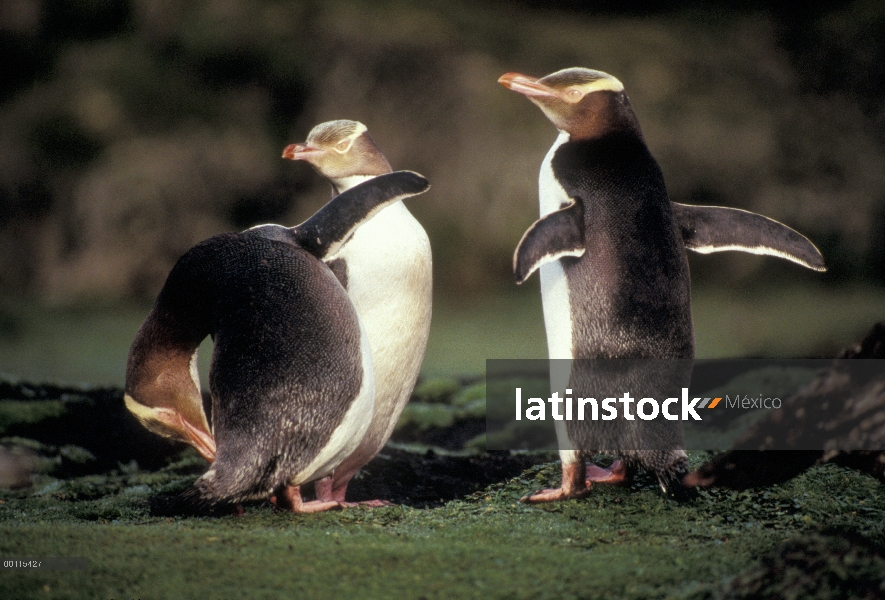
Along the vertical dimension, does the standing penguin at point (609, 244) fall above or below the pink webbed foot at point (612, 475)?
above

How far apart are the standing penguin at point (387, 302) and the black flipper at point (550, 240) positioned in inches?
17.2

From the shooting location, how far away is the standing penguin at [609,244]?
7.66ft

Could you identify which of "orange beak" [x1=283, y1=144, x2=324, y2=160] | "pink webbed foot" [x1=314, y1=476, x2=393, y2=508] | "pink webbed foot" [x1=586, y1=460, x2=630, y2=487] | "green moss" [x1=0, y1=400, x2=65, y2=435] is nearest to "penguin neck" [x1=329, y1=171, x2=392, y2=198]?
"orange beak" [x1=283, y1=144, x2=324, y2=160]

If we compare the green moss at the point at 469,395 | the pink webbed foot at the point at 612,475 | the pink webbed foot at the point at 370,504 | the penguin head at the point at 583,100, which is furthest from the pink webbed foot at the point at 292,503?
the green moss at the point at 469,395

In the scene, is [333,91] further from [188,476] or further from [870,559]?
[870,559]

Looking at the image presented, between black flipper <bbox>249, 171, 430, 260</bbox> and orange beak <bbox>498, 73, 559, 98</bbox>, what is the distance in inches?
16.8

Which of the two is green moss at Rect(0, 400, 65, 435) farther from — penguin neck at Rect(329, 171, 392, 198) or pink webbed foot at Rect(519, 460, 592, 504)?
pink webbed foot at Rect(519, 460, 592, 504)

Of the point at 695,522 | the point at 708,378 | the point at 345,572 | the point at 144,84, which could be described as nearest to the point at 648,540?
the point at 695,522

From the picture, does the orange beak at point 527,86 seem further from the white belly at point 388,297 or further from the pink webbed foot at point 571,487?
the pink webbed foot at point 571,487

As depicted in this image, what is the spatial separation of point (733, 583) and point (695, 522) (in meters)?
0.57

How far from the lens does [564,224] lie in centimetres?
233

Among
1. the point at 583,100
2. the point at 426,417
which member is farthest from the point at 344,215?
the point at 426,417

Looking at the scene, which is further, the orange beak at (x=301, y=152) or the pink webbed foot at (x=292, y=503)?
the orange beak at (x=301, y=152)

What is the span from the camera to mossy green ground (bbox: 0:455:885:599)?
5.41 ft
